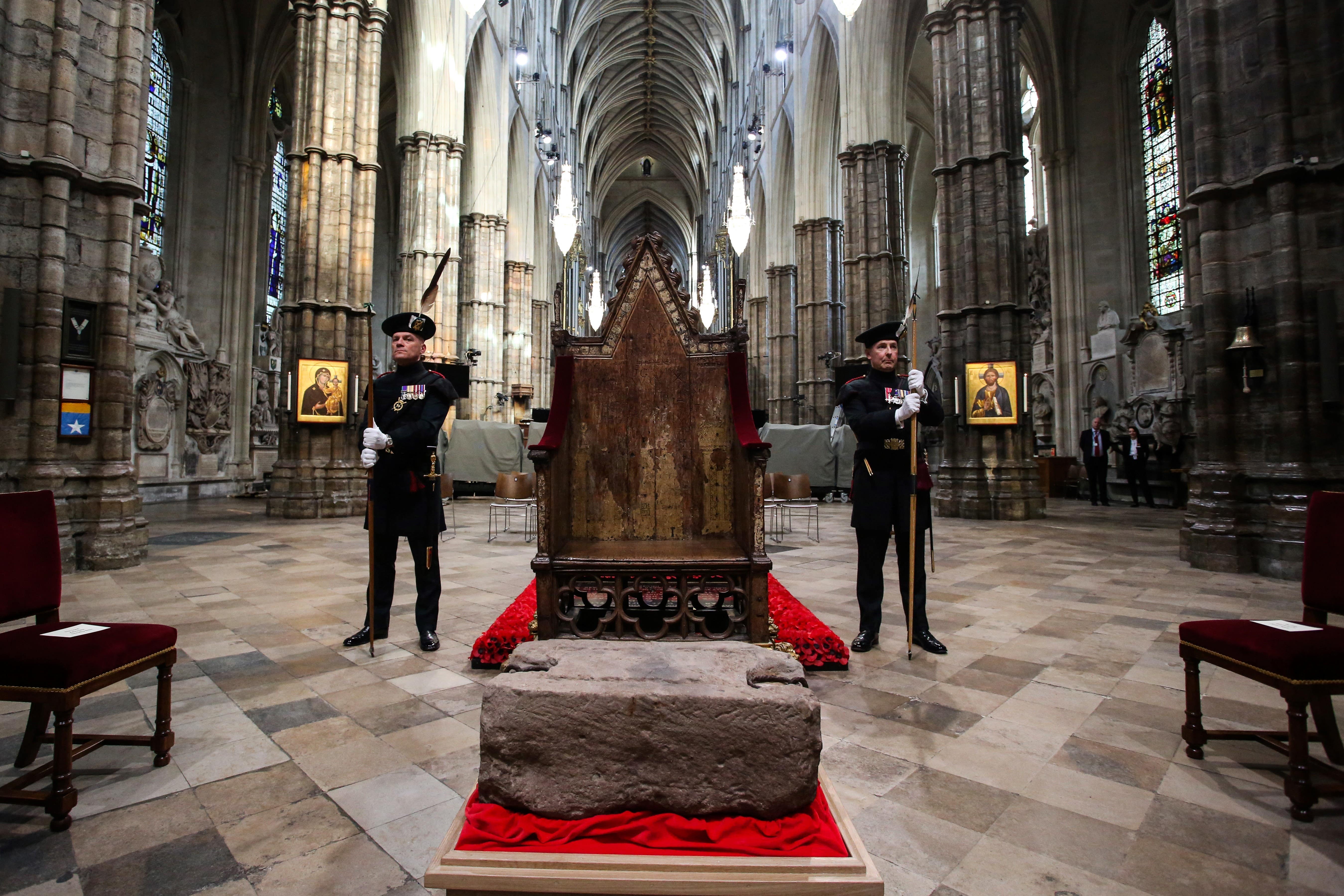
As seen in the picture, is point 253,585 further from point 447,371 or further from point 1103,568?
point 447,371

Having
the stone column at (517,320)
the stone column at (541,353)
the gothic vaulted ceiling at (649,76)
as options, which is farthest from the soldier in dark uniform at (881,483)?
the gothic vaulted ceiling at (649,76)

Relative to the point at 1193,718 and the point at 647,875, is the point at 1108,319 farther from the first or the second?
the point at 647,875

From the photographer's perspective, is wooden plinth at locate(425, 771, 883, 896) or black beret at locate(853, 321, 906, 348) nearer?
wooden plinth at locate(425, 771, 883, 896)

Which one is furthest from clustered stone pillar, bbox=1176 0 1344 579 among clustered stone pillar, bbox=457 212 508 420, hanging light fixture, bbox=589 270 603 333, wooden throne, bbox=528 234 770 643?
hanging light fixture, bbox=589 270 603 333

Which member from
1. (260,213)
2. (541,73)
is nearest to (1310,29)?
(260,213)

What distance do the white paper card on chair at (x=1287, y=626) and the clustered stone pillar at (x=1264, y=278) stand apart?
13.9 ft

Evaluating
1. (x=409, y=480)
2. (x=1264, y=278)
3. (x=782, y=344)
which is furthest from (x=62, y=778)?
(x=782, y=344)

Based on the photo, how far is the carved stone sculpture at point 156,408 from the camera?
45.5 feet

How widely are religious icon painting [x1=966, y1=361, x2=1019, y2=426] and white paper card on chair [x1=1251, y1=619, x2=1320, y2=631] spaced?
27.1 feet

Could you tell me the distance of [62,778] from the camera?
1791mm

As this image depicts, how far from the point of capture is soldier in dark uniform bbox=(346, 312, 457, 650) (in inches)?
138

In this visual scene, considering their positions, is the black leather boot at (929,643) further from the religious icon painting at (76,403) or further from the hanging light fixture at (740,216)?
the hanging light fixture at (740,216)

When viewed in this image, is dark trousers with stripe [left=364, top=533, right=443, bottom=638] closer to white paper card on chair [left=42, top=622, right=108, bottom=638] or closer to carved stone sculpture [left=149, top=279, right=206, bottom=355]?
white paper card on chair [left=42, top=622, right=108, bottom=638]

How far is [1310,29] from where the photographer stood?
18.2 ft
